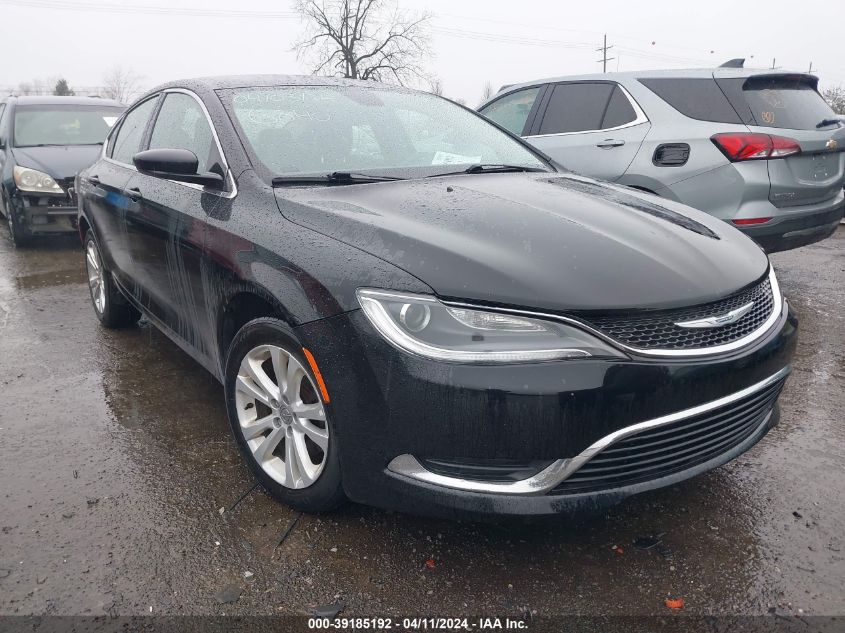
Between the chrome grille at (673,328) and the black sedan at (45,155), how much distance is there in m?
5.77

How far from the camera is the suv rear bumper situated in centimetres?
429

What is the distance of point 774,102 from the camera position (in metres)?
4.49

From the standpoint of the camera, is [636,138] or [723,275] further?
[636,138]

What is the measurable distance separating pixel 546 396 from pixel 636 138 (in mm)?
3620

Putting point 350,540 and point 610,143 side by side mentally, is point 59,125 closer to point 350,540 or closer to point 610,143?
point 610,143

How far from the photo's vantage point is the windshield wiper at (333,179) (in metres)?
2.48

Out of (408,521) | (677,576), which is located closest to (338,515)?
(408,521)

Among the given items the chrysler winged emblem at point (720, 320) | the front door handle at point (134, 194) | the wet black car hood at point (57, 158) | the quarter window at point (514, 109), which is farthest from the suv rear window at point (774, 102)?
the wet black car hood at point (57, 158)

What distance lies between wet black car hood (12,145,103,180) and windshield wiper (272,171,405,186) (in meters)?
5.19

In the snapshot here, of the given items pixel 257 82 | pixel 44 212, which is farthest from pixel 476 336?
pixel 44 212

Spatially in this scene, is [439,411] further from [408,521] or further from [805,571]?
[805,571]

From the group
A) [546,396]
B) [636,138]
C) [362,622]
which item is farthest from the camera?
[636,138]

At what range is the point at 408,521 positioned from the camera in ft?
7.59

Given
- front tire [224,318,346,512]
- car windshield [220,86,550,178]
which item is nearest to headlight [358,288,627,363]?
front tire [224,318,346,512]
